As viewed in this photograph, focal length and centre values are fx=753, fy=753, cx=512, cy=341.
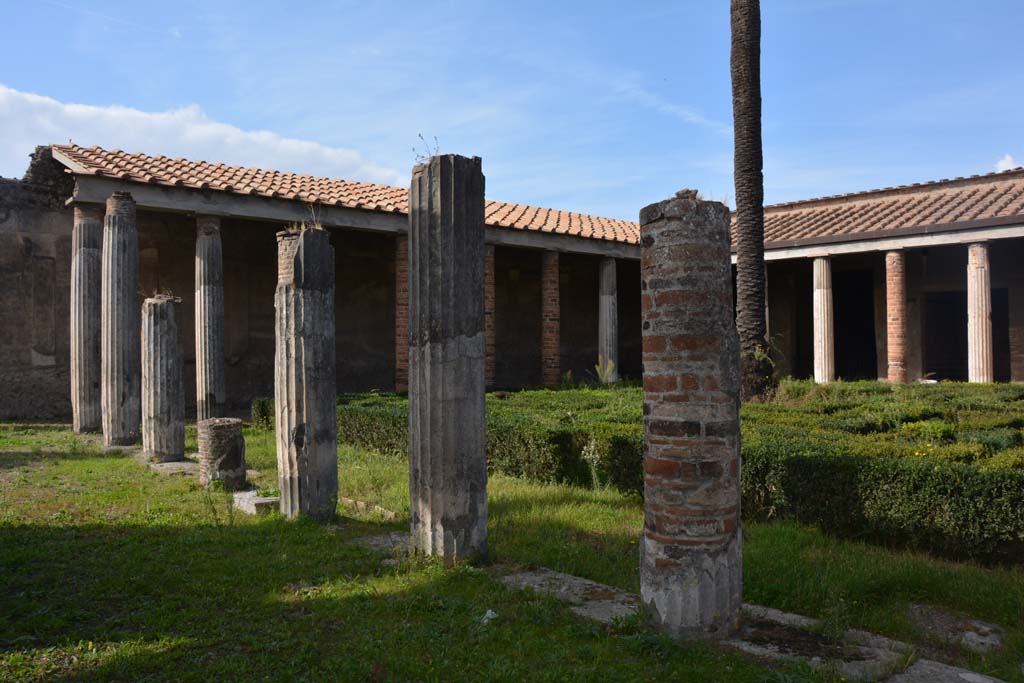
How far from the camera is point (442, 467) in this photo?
4578 millimetres

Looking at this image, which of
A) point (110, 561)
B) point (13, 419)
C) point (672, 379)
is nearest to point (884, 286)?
point (672, 379)

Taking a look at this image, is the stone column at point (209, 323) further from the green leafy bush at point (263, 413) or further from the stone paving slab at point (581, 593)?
the stone paving slab at point (581, 593)

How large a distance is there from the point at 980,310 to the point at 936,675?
11.6 metres

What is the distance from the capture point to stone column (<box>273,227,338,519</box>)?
5.87m

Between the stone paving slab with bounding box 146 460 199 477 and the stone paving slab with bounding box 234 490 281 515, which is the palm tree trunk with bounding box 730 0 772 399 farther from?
the stone paving slab with bounding box 146 460 199 477

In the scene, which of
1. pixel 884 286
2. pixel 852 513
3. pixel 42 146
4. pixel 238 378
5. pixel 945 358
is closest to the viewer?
pixel 852 513

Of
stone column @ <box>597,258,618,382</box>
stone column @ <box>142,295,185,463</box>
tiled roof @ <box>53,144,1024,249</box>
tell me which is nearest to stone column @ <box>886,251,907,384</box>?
tiled roof @ <box>53,144,1024,249</box>

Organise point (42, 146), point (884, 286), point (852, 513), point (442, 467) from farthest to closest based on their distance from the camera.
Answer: point (884, 286) → point (42, 146) → point (852, 513) → point (442, 467)

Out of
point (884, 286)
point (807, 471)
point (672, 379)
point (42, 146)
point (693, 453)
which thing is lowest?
point (807, 471)

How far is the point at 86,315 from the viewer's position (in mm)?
10570

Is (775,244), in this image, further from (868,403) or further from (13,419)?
(13,419)

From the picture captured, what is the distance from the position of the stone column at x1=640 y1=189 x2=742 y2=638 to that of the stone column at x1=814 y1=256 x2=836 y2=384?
39.9 ft

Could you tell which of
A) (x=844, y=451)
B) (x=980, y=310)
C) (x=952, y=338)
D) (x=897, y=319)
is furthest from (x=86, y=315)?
(x=952, y=338)

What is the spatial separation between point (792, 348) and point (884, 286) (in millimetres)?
2615
